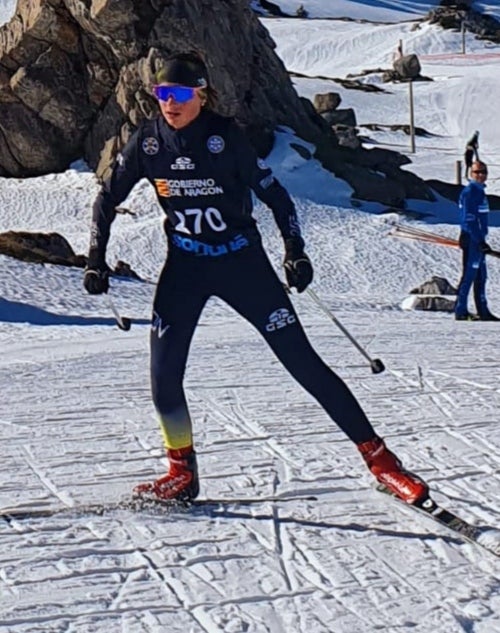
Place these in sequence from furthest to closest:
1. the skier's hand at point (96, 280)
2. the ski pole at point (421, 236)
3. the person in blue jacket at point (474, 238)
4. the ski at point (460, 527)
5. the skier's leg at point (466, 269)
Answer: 1. the ski pole at point (421, 236)
2. the skier's leg at point (466, 269)
3. the person in blue jacket at point (474, 238)
4. the skier's hand at point (96, 280)
5. the ski at point (460, 527)

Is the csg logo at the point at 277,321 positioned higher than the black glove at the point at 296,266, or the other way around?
the black glove at the point at 296,266

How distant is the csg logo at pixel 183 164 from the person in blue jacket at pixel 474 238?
7832 millimetres

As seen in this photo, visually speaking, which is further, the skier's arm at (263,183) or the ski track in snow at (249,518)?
the skier's arm at (263,183)

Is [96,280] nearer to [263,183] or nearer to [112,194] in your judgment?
[112,194]

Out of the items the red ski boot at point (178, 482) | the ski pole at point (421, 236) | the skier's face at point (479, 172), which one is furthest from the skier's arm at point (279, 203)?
the ski pole at point (421, 236)

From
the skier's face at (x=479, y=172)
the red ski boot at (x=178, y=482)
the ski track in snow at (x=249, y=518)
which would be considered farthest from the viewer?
the skier's face at (x=479, y=172)

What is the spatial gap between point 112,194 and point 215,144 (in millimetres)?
464

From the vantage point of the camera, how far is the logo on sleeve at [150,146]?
402cm

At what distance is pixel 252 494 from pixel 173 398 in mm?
621

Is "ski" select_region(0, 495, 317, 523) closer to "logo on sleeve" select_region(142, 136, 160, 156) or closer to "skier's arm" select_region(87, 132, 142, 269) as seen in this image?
"skier's arm" select_region(87, 132, 142, 269)

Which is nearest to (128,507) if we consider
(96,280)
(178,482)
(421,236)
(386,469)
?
(178,482)

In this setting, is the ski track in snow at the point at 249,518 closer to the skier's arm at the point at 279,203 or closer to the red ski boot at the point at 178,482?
the red ski boot at the point at 178,482

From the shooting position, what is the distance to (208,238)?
13.1 feet

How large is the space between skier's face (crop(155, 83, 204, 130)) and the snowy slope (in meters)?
1.48
